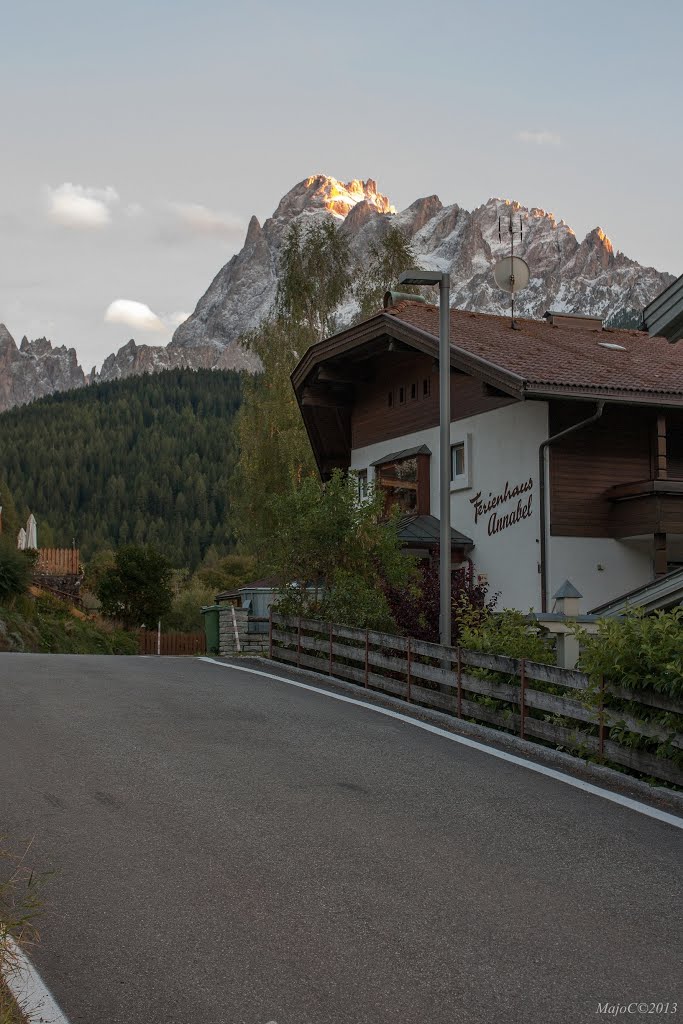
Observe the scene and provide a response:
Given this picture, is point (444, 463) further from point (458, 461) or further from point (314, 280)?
point (314, 280)

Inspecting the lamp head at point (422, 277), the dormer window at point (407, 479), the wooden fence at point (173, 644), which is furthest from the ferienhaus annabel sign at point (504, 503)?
the wooden fence at point (173, 644)

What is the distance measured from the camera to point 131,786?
30.7 ft

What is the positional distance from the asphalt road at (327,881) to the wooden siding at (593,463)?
1148cm

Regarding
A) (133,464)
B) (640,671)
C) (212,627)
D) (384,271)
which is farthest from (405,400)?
(133,464)

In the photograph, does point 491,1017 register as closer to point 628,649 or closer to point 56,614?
point 628,649

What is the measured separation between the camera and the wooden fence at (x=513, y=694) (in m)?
9.84

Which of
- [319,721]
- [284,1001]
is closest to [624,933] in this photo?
[284,1001]

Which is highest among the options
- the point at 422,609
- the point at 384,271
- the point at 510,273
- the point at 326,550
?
the point at 384,271

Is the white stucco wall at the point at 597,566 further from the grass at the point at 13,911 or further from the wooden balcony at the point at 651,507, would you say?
the grass at the point at 13,911

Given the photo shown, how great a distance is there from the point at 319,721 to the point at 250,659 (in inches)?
329

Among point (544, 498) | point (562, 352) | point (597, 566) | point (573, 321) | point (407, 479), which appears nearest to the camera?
point (544, 498)

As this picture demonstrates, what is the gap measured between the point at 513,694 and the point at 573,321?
19.6m

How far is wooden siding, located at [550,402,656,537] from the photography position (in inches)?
894

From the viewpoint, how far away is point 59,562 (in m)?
62.5
